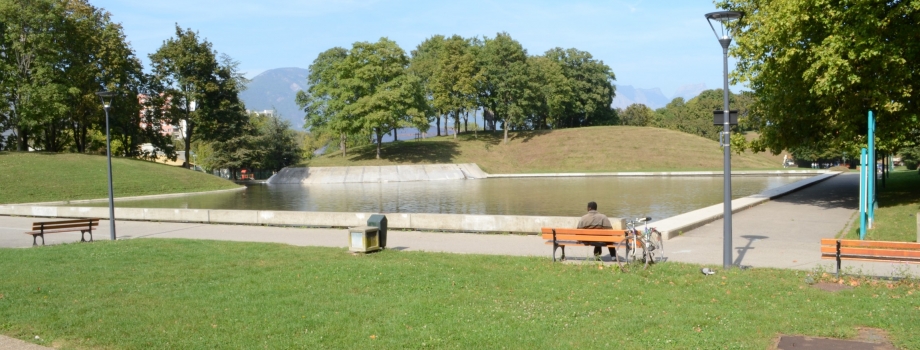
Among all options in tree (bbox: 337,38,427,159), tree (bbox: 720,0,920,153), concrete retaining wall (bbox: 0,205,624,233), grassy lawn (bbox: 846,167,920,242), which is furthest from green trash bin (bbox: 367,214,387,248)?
tree (bbox: 337,38,427,159)

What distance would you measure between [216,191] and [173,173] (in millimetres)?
4281

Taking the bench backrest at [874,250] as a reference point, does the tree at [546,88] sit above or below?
above

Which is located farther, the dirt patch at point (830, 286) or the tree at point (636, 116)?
the tree at point (636, 116)

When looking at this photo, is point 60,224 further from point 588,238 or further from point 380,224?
point 588,238

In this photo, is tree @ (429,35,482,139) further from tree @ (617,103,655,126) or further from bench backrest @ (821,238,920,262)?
bench backrest @ (821,238,920,262)

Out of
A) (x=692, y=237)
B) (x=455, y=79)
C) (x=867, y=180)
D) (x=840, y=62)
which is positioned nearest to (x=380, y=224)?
(x=692, y=237)

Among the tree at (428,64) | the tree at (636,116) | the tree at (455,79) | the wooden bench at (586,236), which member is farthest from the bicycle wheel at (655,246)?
the tree at (636,116)

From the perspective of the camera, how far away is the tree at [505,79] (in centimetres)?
7719

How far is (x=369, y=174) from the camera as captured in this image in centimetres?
6184

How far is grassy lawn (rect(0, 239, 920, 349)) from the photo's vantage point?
23.2ft

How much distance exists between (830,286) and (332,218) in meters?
15.0

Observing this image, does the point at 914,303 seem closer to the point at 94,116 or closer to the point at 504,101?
the point at 94,116

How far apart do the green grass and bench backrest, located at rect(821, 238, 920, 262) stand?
42540mm

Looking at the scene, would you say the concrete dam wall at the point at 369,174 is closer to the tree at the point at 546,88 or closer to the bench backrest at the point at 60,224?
the tree at the point at 546,88
